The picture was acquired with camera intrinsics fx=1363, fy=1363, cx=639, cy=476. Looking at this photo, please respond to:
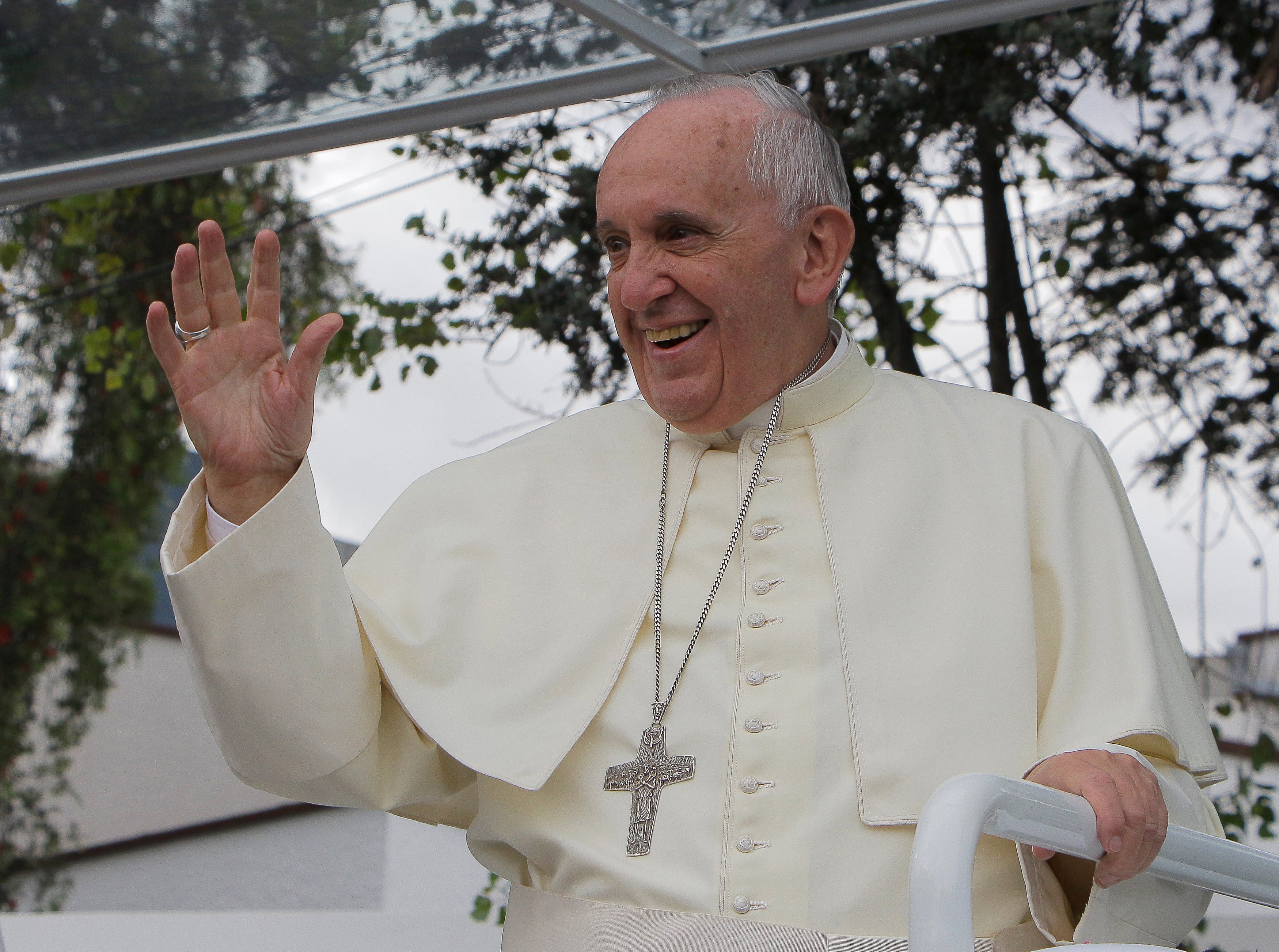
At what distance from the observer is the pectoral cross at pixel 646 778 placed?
1853mm

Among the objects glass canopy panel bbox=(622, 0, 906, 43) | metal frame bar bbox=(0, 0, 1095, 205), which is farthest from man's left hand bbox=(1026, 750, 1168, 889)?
glass canopy panel bbox=(622, 0, 906, 43)

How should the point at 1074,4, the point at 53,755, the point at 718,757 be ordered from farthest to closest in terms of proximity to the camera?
the point at 53,755
the point at 1074,4
the point at 718,757

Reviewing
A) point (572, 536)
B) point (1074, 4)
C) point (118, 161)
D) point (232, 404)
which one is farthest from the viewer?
point (118, 161)

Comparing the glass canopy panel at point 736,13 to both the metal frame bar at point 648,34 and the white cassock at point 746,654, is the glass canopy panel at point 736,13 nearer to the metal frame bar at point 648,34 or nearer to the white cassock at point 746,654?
the metal frame bar at point 648,34

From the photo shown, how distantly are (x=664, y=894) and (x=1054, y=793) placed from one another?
0.65m

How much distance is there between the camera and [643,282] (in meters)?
2.04

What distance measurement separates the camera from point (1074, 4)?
2.49 m

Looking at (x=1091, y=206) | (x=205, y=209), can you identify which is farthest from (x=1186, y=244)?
(x=205, y=209)

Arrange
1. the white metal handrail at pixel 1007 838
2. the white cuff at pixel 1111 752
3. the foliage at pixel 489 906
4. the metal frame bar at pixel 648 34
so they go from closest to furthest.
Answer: the white metal handrail at pixel 1007 838
the white cuff at pixel 1111 752
the metal frame bar at pixel 648 34
the foliage at pixel 489 906

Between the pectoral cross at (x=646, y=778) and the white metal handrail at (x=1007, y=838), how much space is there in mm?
611

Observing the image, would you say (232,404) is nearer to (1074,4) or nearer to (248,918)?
(1074,4)

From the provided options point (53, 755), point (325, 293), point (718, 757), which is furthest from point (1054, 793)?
point (53, 755)

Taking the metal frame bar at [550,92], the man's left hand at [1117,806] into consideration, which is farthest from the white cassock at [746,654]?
the metal frame bar at [550,92]

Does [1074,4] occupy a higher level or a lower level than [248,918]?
higher
